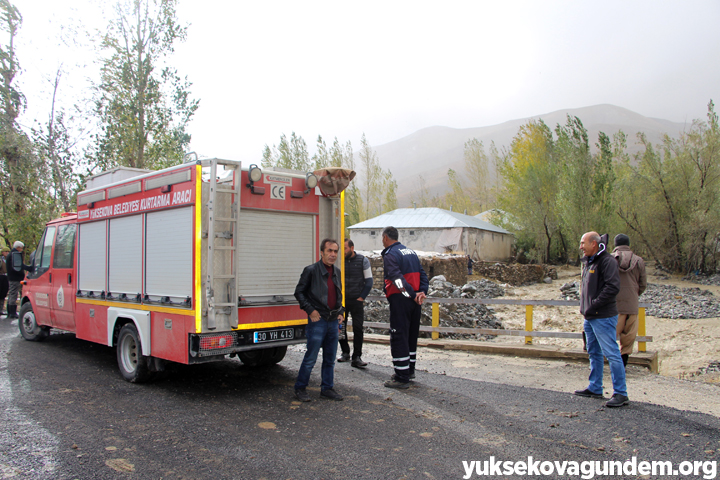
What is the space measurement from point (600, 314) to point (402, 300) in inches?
96.0

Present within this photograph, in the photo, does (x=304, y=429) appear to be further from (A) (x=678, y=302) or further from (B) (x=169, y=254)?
(A) (x=678, y=302)

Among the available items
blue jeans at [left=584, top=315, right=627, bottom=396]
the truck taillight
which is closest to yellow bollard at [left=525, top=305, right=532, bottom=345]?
blue jeans at [left=584, top=315, right=627, bottom=396]

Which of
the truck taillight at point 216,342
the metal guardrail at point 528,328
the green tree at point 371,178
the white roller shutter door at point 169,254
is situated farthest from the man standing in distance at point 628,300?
the green tree at point 371,178

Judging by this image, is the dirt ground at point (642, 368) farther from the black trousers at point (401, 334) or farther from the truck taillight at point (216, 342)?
the truck taillight at point (216, 342)

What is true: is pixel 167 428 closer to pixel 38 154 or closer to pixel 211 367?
pixel 211 367

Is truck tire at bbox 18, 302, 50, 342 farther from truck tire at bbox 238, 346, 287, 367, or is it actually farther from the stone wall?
the stone wall

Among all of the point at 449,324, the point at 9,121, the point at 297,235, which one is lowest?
the point at 449,324

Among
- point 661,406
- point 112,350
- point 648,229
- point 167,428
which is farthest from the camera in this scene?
point 648,229

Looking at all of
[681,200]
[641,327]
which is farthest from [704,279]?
[641,327]

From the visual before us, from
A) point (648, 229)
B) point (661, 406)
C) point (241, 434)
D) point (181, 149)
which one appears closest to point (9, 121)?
point (181, 149)

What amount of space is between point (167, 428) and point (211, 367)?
304 cm

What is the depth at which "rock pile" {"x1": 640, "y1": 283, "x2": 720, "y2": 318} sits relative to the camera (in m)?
15.9

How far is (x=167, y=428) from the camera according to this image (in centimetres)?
459

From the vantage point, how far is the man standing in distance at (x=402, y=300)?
6.15 meters
